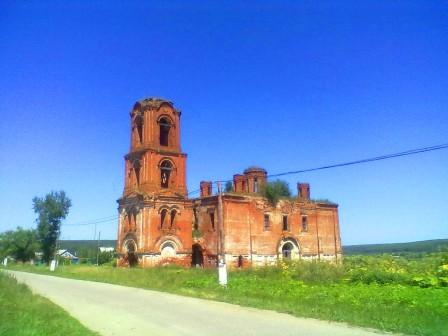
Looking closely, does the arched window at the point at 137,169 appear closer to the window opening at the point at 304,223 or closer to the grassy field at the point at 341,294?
the grassy field at the point at 341,294

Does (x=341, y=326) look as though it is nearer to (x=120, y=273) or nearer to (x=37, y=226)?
→ (x=120, y=273)

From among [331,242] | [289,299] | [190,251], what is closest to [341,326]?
[289,299]

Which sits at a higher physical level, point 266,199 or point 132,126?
point 132,126

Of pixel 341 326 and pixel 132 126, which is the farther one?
pixel 132 126

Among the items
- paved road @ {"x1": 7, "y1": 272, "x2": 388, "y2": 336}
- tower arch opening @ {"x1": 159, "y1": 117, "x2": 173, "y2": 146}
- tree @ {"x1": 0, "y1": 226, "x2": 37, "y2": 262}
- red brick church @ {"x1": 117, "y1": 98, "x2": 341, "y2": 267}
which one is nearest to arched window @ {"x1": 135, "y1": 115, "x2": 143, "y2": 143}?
red brick church @ {"x1": 117, "y1": 98, "x2": 341, "y2": 267}

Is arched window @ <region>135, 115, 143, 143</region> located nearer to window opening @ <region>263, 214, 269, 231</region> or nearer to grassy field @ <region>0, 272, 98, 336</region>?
window opening @ <region>263, 214, 269, 231</region>

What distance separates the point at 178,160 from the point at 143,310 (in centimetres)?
2419

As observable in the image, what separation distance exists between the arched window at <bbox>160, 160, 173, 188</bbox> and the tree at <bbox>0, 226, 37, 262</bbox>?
37.5 meters

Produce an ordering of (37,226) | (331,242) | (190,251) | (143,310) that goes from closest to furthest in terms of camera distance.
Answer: (143,310), (190,251), (331,242), (37,226)

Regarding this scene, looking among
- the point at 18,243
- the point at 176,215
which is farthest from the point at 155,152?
the point at 18,243

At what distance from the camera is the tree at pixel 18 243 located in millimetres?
64688

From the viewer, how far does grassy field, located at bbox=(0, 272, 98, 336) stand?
8.87 metres

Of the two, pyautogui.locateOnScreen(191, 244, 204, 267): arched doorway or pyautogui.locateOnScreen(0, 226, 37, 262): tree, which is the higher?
pyautogui.locateOnScreen(0, 226, 37, 262): tree

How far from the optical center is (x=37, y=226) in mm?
55312
